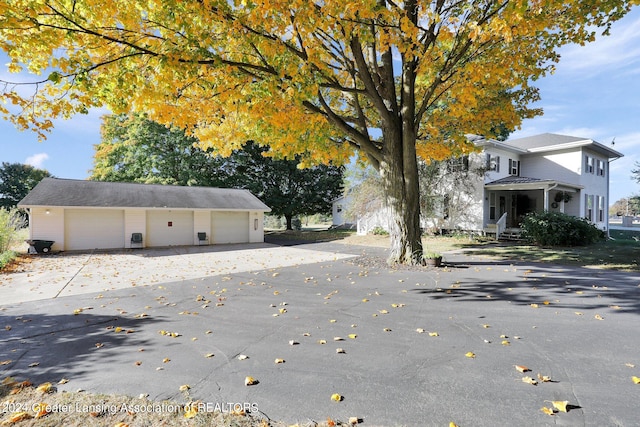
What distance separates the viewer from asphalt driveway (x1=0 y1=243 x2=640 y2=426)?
2.65 m

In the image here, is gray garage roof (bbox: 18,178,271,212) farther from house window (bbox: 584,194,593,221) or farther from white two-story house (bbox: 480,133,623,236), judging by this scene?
house window (bbox: 584,194,593,221)

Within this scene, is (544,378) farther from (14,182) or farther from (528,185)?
(14,182)

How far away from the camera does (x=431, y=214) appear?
20.0m

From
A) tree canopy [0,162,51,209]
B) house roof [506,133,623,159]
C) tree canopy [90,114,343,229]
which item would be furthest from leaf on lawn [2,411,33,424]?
tree canopy [0,162,51,209]

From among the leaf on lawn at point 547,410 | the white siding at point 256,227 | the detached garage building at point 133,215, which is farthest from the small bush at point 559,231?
the white siding at point 256,227

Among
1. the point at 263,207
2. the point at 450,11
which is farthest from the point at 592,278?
the point at 263,207

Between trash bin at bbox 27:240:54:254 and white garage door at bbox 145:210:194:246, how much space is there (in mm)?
4299

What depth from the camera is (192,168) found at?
2791 cm

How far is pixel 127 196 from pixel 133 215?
4.71 feet

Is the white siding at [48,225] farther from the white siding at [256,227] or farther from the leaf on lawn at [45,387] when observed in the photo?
the leaf on lawn at [45,387]

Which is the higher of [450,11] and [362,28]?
[450,11]

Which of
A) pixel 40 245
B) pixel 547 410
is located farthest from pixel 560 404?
pixel 40 245

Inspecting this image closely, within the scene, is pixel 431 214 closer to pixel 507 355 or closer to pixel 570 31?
pixel 570 31

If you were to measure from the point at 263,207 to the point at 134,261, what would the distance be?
10.2 meters
